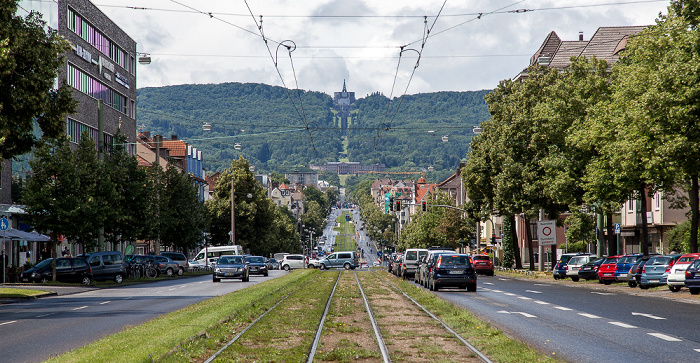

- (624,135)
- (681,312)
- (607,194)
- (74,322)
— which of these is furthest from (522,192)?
(74,322)

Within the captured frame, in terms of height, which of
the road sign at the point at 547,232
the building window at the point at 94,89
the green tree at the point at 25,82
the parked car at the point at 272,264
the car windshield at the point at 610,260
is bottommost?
the parked car at the point at 272,264

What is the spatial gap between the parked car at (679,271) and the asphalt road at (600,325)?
282 centimetres

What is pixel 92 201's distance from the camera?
140 ft

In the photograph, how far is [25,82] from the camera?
2488 centimetres

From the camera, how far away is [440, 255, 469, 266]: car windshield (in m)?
33.0

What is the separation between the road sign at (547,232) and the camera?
48.6m

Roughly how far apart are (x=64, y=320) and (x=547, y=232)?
34.7m

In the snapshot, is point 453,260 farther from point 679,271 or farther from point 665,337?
point 665,337

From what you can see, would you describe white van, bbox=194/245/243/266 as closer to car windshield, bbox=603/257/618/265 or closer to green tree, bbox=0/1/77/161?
car windshield, bbox=603/257/618/265

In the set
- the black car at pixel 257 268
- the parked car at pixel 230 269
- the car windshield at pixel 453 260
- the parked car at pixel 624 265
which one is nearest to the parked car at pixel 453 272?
the car windshield at pixel 453 260

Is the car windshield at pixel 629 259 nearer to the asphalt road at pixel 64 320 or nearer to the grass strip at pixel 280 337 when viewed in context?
the grass strip at pixel 280 337

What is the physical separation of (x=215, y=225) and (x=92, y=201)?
Result: 45506mm

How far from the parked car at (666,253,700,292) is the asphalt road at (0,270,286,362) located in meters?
17.3

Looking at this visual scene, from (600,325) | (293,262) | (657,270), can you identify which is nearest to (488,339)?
(600,325)
